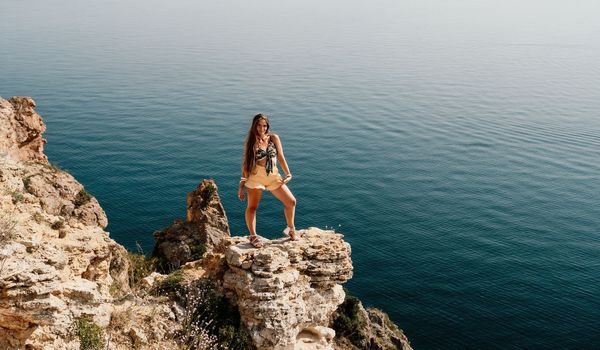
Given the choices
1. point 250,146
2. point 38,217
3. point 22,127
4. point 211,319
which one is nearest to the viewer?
point 38,217

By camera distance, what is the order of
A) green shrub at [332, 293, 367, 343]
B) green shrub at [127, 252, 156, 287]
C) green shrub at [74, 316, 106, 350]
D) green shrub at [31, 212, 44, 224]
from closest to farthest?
green shrub at [74, 316, 106, 350], green shrub at [31, 212, 44, 224], green shrub at [127, 252, 156, 287], green shrub at [332, 293, 367, 343]

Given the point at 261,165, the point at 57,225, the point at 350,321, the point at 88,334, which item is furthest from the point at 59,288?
the point at 350,321

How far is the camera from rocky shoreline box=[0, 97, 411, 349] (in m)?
14.3

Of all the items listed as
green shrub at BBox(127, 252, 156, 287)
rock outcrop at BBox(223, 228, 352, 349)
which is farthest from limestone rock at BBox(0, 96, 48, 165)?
rock outcrop at BBox(223, 228, 352, 349)

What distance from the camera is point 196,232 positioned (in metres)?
40.7

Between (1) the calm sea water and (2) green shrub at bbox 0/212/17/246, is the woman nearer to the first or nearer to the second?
(2) green shrub at bbox 0/212/17/246

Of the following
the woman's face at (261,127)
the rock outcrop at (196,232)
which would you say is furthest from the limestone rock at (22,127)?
the woman's face at (261,127)

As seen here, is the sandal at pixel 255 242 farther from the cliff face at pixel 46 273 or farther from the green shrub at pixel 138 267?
the green shrub at pixel 138 267

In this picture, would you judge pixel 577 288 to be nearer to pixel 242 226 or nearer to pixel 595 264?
pixel 595 264

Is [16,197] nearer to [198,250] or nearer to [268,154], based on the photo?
[268,154]

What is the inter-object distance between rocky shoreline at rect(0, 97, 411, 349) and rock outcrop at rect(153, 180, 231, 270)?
55.1 feet

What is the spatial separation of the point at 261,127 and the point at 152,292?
643cm

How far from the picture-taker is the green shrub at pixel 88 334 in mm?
14812

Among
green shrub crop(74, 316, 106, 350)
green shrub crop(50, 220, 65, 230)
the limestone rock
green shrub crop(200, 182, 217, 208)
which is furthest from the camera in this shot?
green shrub crop(200, 182, 217, 208)
